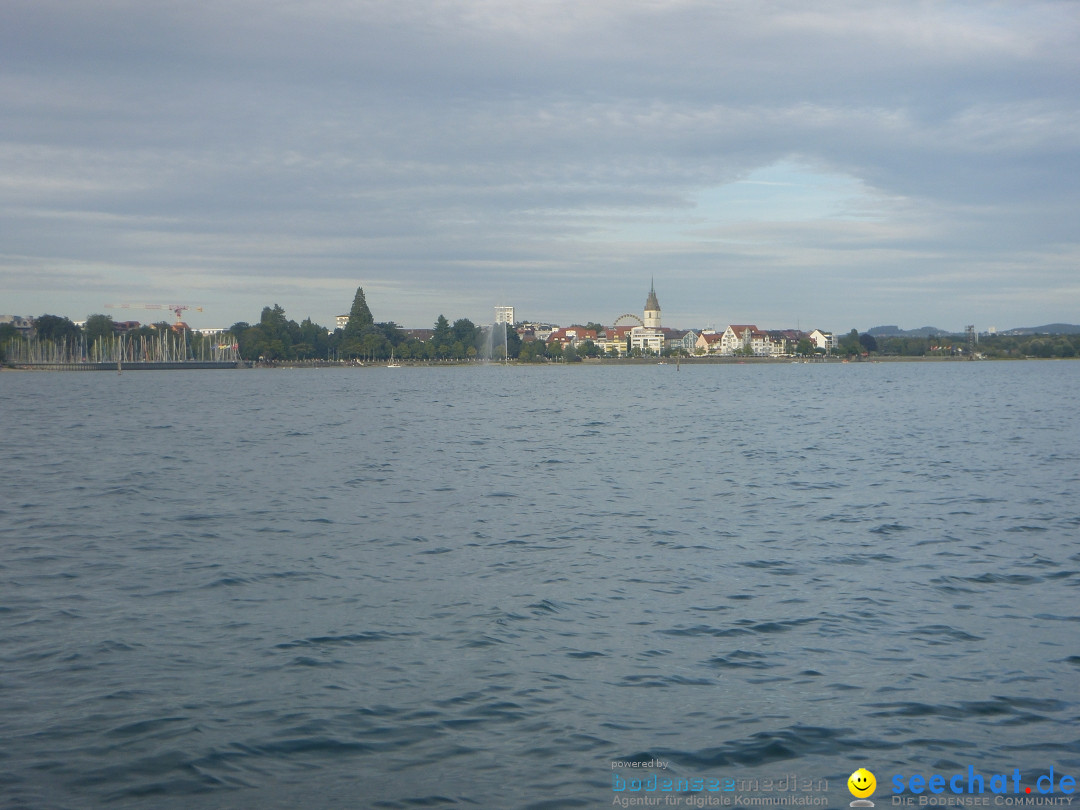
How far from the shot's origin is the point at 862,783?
23.9 feet

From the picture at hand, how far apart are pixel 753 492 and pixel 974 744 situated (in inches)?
590

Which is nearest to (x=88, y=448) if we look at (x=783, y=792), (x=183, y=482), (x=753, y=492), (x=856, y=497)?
(x=183, y=482)

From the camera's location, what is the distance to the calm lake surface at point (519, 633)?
7684mm

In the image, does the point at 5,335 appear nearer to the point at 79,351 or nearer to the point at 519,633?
the point at 79,351

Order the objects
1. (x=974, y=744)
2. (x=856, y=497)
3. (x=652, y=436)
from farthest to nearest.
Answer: (x=652, y=436)
(x=856, y=497)
(x=974, y=744)

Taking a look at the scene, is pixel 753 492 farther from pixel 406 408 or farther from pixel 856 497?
pixel 406 408

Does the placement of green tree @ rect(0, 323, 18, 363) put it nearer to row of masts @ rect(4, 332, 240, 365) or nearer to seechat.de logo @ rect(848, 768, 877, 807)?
row of masts @ rect(4, 332, 240, 365)

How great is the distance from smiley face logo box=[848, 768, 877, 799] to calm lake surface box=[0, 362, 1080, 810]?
12 centimetres

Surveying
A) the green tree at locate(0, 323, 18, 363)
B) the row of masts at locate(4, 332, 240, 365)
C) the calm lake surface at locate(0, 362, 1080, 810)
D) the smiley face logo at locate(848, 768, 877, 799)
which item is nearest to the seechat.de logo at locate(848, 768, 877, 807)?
the smiley face logo at locate(848, 768, 877, 799)

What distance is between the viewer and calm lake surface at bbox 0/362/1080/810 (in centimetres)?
768

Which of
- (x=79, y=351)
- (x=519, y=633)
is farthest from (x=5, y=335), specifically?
(x=519, y=633)

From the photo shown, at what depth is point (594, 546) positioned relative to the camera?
1627 cm

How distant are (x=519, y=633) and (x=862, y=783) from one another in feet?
15.7

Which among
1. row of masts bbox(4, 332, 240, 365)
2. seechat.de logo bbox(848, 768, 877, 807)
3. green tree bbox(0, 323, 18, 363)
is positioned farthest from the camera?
row of masts bbox(4, 332, 240, 365)
